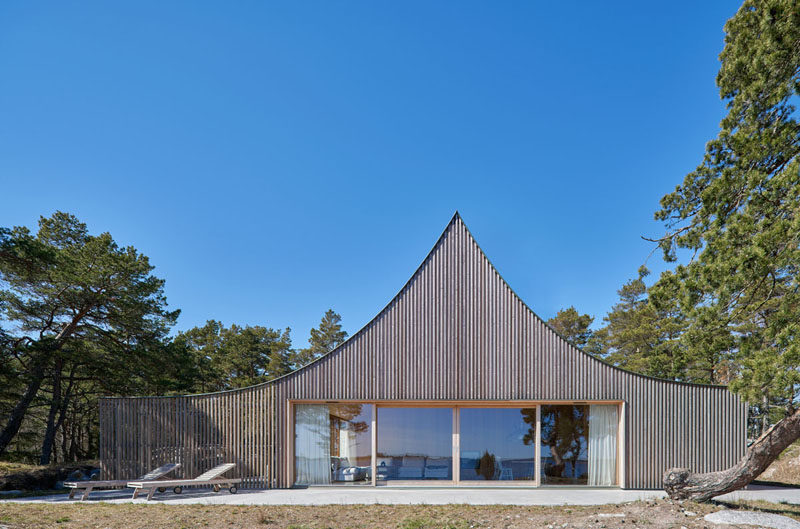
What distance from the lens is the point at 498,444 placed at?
11586mm

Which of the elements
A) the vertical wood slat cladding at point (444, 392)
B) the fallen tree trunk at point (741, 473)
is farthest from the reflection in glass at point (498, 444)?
the fallen tree trunk at point (741, 473)

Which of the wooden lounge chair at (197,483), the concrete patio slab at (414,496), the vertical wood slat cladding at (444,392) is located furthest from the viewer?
the vertical wood slat cladding at (444,392)

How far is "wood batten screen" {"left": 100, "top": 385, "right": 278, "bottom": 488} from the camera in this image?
1138 cm

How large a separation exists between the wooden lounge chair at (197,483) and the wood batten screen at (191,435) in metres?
0.37

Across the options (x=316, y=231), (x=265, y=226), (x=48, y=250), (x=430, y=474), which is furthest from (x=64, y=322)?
(x=430, y=474)

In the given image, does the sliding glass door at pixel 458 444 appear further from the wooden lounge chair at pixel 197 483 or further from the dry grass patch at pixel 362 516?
the dry grass patch at pixel 362 516

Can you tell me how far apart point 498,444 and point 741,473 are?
5178 mm

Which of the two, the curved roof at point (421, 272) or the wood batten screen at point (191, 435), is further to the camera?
the curved roof at point (421, 272)

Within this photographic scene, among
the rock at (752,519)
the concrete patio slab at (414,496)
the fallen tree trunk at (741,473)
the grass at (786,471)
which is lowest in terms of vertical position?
the grass at (786,471)

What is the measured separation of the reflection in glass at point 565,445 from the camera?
1140 cm

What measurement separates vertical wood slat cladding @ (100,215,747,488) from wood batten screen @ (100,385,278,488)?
0.08 feet

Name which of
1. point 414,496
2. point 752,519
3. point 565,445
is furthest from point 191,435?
point 752,519

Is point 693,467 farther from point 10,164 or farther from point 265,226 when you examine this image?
point 10,164

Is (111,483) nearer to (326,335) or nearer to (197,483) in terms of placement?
(197,483)
